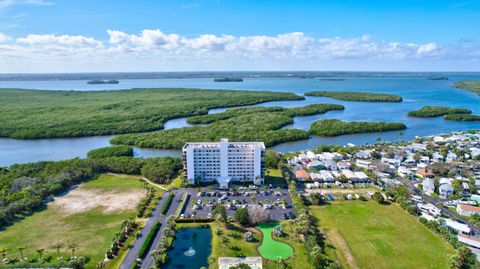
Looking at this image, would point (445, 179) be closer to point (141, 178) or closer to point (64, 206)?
point (141, 178)

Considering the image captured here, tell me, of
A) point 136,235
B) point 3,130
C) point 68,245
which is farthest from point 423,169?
point 3,130

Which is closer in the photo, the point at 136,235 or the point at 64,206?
the point at 136,235

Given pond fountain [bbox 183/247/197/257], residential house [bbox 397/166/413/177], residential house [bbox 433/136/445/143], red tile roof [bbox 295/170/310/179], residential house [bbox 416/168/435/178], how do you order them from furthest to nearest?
1. residential house [bbox 433/136/445/143]
2. residential house [bbox 397/166/413/177]
3. residential house [bbox 416/168/435/178]
4. red tile roof [bbox 295/170/310/179]
5. pond fountain [bbox 183/247/197/257]

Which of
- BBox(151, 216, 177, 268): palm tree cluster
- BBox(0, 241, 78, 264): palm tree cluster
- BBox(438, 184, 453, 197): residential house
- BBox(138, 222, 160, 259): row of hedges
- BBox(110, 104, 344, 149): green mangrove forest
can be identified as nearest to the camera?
BBox(151, 216, 177, 268): palm tree cluster

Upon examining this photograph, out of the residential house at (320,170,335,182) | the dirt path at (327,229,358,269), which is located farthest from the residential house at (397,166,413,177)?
the dirt path at (327,229,358,269)

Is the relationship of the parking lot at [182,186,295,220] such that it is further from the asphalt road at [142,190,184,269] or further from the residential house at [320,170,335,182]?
the residential house at [320,170,335,182]

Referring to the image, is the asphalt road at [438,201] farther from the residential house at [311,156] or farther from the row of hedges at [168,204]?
the row of hedges at [168,204]

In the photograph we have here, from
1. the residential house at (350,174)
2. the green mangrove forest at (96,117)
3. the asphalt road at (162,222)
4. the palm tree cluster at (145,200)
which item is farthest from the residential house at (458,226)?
the green mangrove forest at (96,117)
